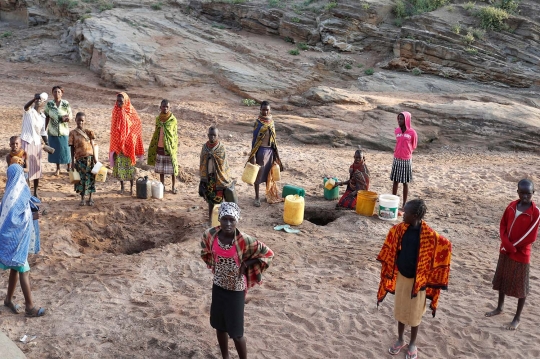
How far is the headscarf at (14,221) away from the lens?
4.55 metres

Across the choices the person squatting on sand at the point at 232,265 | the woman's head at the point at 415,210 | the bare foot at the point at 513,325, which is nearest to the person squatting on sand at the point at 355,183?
the bare foot at the point at 513,325

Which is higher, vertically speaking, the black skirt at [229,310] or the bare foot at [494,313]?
the black skirt at [229,310]

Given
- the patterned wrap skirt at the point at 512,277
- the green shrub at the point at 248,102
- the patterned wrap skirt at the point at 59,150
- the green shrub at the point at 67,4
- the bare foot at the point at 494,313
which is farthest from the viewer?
the green shrub at the point at 67,4

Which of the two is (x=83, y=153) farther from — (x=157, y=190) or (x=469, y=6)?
(x=469, y=6)

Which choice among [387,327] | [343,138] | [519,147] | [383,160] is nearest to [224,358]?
[387,327]

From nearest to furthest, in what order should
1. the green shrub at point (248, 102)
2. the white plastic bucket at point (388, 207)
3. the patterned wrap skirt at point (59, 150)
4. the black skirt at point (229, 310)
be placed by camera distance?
the black skirt at point (229, 310) → the white plastic bucket at point (388, 207) → the patterned wrap skirt at point (59, 150) → the green shrub at point (248, 102)

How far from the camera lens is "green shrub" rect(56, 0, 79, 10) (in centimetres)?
1997

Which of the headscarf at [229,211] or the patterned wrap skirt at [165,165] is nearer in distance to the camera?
the headscarf at [229,211]

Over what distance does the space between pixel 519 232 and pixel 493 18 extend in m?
14.0

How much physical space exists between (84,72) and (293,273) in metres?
13.2

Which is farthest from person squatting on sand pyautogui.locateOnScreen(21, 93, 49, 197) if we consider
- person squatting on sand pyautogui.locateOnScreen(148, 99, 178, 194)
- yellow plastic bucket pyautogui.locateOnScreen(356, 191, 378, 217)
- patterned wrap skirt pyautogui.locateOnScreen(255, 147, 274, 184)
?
yellow plastic bucket pyautogui.locateOnScreen(356, 191, 378, 217)

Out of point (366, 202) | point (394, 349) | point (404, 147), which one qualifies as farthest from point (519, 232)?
point (404, 147)

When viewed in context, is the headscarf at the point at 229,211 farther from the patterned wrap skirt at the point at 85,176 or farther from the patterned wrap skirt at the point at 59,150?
the patterned wrap skirt at the point at 59,150

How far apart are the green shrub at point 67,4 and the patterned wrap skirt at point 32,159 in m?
14.0
